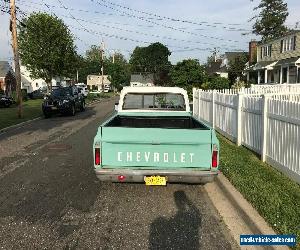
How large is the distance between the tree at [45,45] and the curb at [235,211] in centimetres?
4212

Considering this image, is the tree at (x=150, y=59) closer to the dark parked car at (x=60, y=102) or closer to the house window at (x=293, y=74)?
the house window at (x=293, y=74)

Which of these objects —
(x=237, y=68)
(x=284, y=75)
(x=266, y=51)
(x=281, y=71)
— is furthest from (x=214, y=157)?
(x=237, y=68)

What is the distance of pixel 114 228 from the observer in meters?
4.96

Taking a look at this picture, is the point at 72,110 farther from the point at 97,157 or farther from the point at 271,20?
the point at 271,20

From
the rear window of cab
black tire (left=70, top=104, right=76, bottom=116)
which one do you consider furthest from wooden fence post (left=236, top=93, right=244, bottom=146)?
black tire (left=70, top=104, right=76, bottom=116)

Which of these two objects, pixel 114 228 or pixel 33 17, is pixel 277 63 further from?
pixel 114 228

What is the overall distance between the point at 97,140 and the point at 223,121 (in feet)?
25.5

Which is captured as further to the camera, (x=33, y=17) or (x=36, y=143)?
(x=33, y=17)

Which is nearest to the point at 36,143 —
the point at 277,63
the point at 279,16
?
the point at 277,63

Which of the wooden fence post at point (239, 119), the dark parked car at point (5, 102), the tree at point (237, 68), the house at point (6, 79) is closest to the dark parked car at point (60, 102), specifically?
the dark parked car at point (5, 102)

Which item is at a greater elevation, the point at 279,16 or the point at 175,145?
the point at 279,16

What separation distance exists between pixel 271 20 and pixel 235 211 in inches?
3289

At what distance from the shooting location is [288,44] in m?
39.4

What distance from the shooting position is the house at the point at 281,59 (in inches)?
1457
